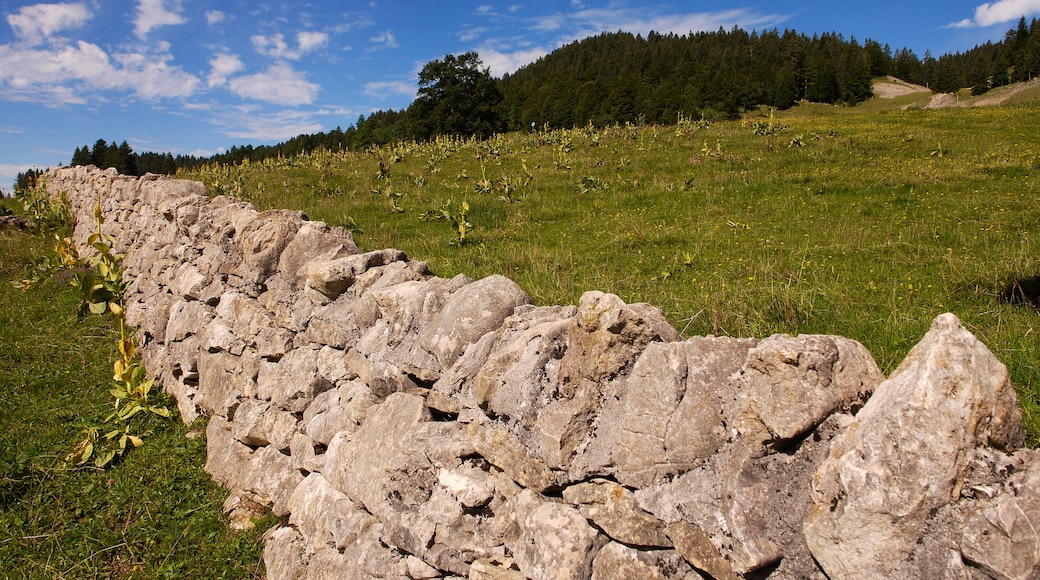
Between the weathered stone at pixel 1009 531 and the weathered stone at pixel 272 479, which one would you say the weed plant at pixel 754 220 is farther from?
the weathered stone at pixel 272 479

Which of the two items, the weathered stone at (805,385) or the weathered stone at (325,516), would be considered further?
the weathered stone at (325,516)

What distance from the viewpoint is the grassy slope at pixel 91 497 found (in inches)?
189

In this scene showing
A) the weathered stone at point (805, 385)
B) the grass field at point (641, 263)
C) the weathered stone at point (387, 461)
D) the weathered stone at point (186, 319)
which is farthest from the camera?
the weathered stone at point (186, 319)

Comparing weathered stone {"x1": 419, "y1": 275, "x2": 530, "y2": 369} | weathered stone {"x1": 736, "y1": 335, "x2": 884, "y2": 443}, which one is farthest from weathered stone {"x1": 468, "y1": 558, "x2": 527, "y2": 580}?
weathered stone {"x1": 736, "y1": 335, "x2": 884, "y2": 443}

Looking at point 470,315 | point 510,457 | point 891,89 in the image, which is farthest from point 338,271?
point 891,89

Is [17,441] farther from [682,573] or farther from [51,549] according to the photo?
[682,573]

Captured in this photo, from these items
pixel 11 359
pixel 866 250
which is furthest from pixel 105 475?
pixel 866 250

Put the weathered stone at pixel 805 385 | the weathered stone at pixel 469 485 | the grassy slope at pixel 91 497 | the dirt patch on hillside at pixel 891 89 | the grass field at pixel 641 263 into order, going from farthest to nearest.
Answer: the dirt patch on hillside at pixel 891 89 → the grassy slope at pixel 91 497 → the grass field at pixel 641 263 → the weathered stone at pixel 469 485 → the weathered stone at pixel 805 385

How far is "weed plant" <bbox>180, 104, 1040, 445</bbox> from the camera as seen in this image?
4.10 metres

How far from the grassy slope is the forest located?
1763cm

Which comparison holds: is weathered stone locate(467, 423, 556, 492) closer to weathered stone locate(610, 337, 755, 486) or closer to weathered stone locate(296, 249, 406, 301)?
weathered stone locate(610, 337, 755, 486)

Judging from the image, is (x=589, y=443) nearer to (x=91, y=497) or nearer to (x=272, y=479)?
(x=272, y=479)

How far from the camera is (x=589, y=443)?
268 cm

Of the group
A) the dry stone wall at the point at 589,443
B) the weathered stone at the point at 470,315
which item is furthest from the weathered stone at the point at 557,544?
the weathered stone at the point at 470,315
